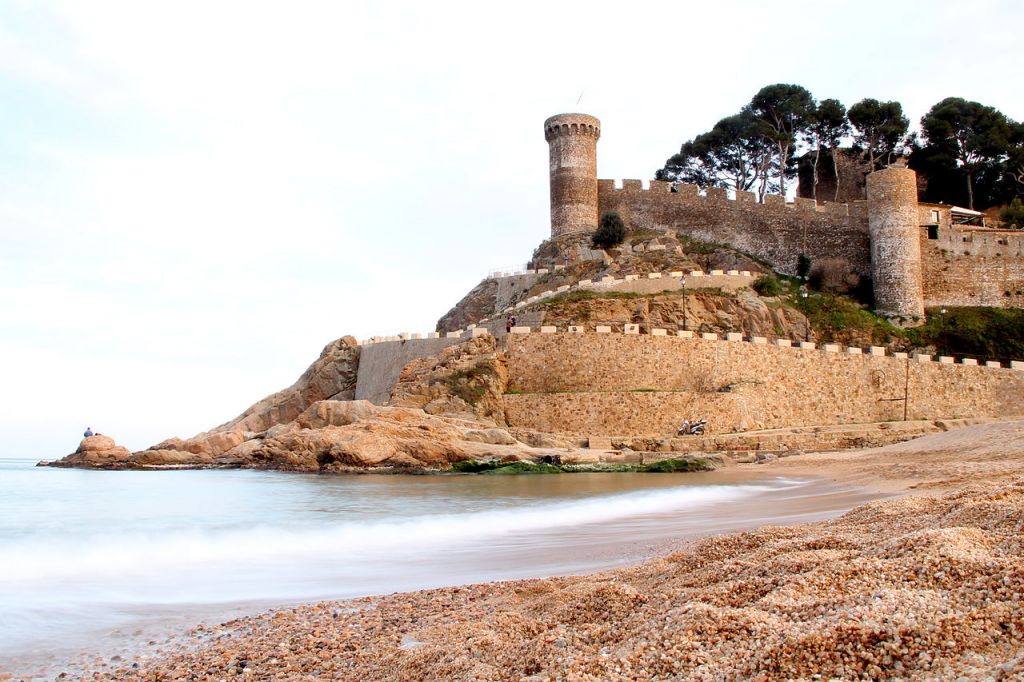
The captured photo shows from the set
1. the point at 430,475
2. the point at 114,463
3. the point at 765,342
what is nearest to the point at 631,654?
the point at 430,475

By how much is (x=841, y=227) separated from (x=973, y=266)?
537cm

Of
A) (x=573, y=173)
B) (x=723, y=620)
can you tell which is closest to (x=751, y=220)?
(x=573, y=173)

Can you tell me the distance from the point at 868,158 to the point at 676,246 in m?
12.1

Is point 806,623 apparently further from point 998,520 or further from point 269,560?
point 269,560

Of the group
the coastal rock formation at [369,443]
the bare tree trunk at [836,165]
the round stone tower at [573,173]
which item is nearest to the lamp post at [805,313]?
the bare tree trunk at [836,165]

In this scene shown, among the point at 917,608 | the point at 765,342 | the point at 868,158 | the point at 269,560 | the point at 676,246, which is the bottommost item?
the point at 269,560

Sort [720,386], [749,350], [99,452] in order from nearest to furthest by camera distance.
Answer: [720,386] → [749,350] → [99,452]

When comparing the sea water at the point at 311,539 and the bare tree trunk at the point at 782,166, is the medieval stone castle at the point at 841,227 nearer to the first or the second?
the bare tree trunk at the point at 782,166

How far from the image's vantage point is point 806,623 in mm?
3074

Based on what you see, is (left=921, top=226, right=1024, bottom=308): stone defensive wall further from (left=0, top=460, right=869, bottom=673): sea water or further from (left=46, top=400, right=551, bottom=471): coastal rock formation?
(left=0, top=460, right=869, bottom=673): sea water

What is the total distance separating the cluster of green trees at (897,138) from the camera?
132 ft

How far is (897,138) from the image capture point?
41.2m

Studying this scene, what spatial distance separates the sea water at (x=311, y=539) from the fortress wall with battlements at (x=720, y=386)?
20.1 feet

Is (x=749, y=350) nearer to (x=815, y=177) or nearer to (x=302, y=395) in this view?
(x=302, y=395)
